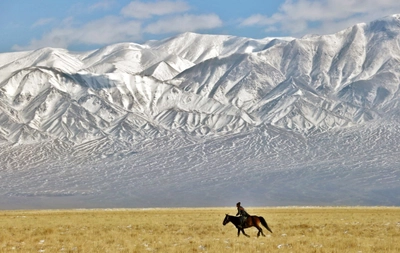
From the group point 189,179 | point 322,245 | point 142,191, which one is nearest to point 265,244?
point 322,245

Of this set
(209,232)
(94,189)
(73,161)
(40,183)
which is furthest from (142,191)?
(209,232)

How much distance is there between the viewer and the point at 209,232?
1224 inches

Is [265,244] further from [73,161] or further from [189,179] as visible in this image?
[73,161]

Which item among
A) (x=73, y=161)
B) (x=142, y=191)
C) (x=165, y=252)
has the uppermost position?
(x=73, y=161)

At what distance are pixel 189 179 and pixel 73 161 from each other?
1706 inches

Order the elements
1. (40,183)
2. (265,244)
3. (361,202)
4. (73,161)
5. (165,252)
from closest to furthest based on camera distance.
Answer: (165,252)
(265,244)
(361,202)
(40,183)
(73,161)

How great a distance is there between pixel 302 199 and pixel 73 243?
123 m

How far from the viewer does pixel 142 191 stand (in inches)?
6280

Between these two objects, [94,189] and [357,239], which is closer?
[357,239]

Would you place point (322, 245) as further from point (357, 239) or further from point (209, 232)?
point (209, 232)

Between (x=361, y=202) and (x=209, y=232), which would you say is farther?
(x=361, y=202)

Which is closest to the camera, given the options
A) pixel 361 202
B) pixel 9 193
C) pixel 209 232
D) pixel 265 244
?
pixel 265 244

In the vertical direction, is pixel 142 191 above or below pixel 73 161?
below

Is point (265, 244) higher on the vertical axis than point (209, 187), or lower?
lower
